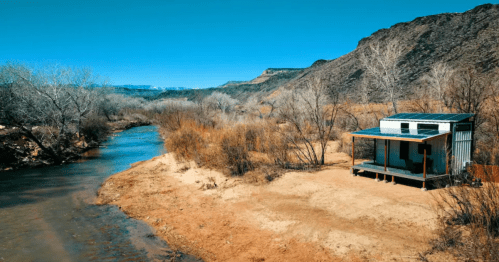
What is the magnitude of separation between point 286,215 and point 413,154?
6.08 m

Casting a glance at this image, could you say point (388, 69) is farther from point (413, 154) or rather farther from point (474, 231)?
point (474, 231)

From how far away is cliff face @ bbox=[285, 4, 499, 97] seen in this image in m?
39.1

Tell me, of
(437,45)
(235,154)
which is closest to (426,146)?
(235,154)

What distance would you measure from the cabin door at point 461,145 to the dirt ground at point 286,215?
1.75 m

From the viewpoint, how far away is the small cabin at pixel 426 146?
33.2 ft

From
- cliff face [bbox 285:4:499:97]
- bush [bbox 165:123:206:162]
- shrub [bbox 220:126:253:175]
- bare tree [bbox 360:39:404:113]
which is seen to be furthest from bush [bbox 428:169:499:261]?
cliff face [bbox 285:4:499:97]

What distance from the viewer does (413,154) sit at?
37.7 feet

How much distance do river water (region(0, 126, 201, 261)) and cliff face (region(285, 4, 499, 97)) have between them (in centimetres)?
3785

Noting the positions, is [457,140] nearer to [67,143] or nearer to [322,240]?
[322,240]

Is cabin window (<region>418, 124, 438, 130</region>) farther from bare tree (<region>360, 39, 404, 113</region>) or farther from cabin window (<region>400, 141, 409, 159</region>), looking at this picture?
bare tree (<region>360, 39, 404, 113</region>)

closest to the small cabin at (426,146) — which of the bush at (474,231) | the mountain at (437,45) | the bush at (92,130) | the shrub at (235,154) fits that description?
the bush at (474,231)

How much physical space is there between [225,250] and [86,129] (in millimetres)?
29252

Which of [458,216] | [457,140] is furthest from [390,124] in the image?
[458,216]

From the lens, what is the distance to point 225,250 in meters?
7.32
